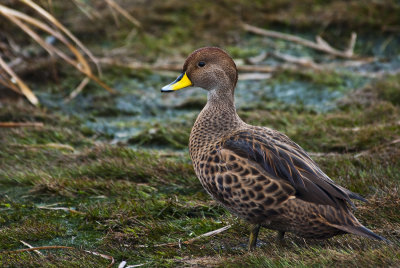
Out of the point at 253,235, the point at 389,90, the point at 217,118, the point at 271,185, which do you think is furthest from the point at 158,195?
the point at 389,90

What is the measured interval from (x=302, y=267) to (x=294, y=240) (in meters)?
0.57

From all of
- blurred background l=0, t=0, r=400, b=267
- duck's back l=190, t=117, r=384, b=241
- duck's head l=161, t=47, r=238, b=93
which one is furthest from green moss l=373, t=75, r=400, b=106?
duck's back l=190, t=117, r=384, b=241

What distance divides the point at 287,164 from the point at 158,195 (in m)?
1.39

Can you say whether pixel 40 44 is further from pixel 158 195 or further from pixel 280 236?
pixel 280 236

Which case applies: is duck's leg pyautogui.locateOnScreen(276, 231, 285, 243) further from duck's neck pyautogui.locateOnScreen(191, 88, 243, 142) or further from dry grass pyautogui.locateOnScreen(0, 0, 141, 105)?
dry grass pyautogui.locateOnScreen(0, 0, 141, 105)

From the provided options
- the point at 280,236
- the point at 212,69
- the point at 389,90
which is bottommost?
the point at 280,236

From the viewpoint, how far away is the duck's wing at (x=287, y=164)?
3209 mm

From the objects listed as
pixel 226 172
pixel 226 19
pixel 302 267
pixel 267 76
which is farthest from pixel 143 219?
pixel 226 19

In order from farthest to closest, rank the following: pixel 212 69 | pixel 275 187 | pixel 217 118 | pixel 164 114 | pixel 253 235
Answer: pixel 164 114
pixel 212 69
pixel 217 118
pixel 253 235
pixel 275 187

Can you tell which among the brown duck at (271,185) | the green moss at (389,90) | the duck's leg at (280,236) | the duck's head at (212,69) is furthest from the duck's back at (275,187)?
the green moss at (389,90)

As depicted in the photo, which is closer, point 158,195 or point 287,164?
point 287,164

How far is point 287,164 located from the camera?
3.32m

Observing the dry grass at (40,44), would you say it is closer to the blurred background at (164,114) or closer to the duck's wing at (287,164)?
the blurred background at (164,114)

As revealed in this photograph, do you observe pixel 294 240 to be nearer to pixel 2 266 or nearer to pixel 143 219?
pixel 143 219
